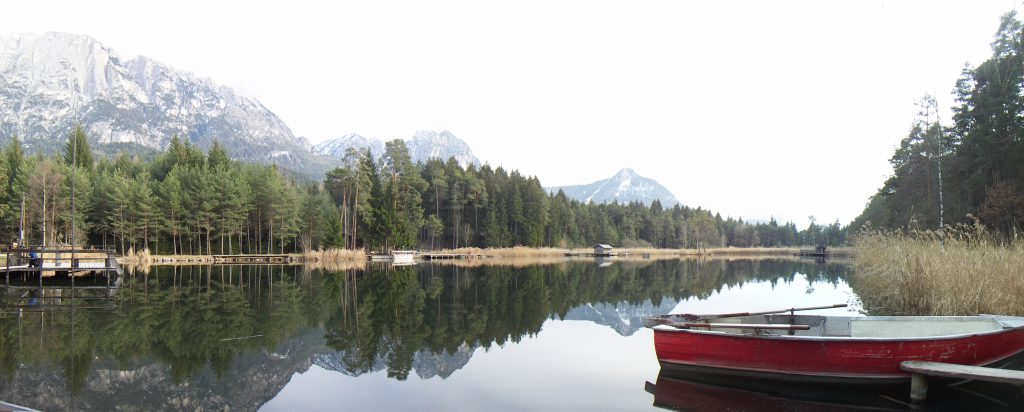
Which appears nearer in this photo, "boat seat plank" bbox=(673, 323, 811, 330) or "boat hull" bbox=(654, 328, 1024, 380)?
"boat hull" bbox=(654, 328, 1024, 380)

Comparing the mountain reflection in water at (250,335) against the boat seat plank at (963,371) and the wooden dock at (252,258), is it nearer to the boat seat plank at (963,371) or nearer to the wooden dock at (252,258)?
the boat seat plank at (963,371)

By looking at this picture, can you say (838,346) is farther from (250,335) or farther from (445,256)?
Result: (445,256)

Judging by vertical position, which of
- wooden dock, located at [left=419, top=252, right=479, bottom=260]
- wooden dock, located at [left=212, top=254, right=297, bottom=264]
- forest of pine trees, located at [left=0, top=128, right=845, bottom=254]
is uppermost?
forest of pine trees, located at [left=0, top=128, right=845, bottom=254]

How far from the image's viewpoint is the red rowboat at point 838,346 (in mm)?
8672

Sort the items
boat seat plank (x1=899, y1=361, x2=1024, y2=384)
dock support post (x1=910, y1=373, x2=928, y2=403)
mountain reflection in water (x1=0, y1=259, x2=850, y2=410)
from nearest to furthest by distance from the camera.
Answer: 1. boat seat plank (x1=899, y1=361, x2=1024, y2=384)
2. dock support post (x1=910, y1=373, x2=928, y2=403)
3. mountain reflection in water (x1=0, y1=259, x2=850, y2=410)

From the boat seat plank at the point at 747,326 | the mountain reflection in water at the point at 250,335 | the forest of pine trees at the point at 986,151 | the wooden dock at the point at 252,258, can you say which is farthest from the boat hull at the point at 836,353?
the wooden dock at the point at 252,258

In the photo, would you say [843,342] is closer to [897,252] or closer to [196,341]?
[897,252]

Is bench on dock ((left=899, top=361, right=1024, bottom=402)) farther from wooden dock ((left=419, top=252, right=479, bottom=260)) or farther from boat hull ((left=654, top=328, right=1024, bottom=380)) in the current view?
wooden dock ((left=419, top=252, right=479, bottom=260))

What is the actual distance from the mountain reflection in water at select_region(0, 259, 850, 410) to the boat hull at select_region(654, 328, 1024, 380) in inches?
70.1

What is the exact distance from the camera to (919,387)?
8.38 meters

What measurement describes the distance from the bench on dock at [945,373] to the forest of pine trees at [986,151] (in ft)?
60.6

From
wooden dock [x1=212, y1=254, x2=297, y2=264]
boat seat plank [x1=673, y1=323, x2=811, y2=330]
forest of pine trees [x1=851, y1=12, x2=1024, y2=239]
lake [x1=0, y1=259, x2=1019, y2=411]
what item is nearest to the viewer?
lake [x1=0, y1=259, x2=1019, y2=411]

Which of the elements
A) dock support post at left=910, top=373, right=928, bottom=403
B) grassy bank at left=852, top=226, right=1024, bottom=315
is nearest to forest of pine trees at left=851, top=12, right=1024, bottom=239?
grassy bank at left=852, top=226, right=1024, bottom=315

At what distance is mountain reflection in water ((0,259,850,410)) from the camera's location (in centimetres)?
875
